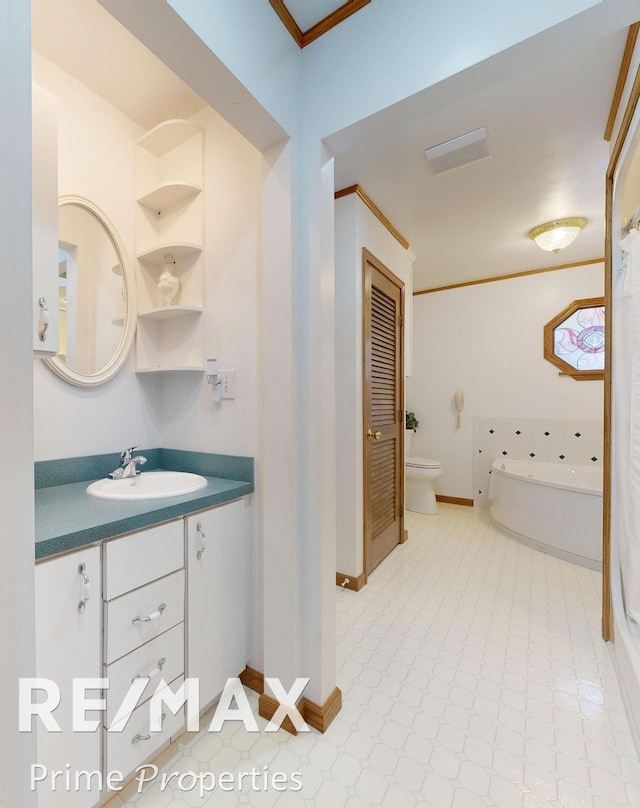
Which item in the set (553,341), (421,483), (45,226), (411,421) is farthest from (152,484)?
(553,341)

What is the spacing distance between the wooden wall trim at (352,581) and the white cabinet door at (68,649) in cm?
150

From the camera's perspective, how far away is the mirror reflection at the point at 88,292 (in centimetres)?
146

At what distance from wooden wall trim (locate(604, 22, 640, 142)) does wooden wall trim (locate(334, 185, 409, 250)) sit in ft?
4.08

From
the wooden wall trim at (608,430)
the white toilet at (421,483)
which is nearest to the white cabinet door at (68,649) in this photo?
the wooden wall trim at (608,430)

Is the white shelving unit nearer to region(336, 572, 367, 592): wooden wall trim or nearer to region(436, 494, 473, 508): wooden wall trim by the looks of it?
region(336, 572, 367, 592): wooden wall trim

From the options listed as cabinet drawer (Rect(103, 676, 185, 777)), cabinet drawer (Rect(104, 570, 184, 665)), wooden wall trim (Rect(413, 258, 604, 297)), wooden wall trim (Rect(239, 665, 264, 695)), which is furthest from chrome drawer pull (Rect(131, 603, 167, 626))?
wooden wall trim (Rect(413, 258, 604, 297))

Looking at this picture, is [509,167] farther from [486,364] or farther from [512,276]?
[486,364]

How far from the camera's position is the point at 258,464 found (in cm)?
145

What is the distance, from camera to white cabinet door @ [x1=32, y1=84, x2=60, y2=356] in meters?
1.05

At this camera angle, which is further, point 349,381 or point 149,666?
point 349,381

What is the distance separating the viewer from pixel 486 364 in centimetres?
385

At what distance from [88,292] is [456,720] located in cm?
229

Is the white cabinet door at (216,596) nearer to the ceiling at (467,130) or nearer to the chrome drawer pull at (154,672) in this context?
the chrome drawer pull at (154,672)

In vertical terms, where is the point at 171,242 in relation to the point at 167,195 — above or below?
below
